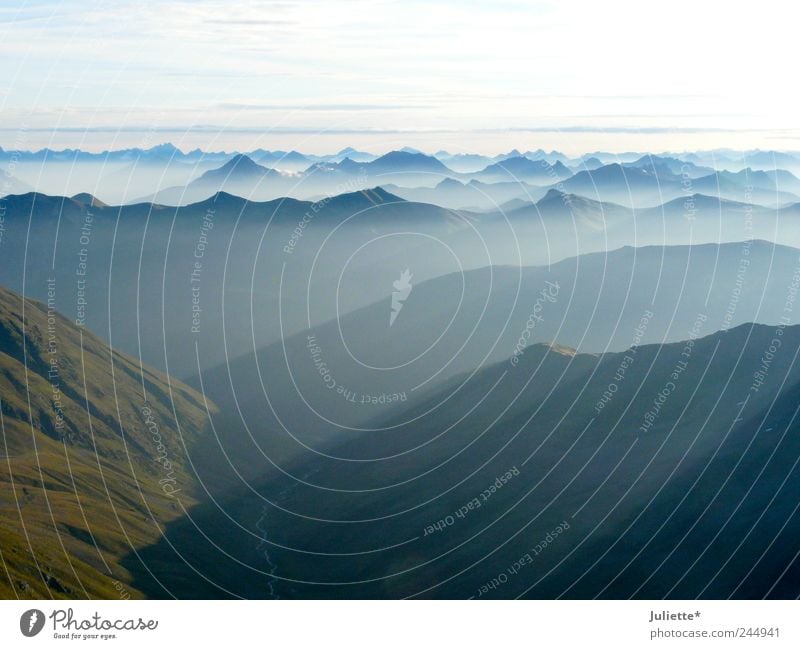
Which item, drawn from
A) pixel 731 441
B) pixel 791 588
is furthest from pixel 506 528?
pixel 791 588

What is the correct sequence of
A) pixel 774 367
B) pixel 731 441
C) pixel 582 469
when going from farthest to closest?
1. pixel 774 367
2. pixel 582 469
3. pixel 731 441

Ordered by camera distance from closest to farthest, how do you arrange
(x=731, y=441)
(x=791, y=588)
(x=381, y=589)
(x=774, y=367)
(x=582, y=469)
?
(x=791, y=588) → (x=381, y=589) → (x=731, y=441) → (x=582, y=469) → (x=774, y=367)

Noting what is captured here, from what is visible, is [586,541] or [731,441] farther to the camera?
[731,441]
